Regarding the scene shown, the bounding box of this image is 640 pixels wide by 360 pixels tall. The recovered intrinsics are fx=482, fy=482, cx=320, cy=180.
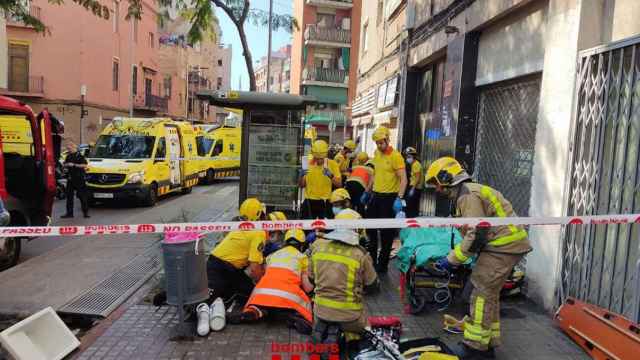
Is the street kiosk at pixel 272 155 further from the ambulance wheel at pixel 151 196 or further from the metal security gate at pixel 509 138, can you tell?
the ambulance wheel at pixel 151 196

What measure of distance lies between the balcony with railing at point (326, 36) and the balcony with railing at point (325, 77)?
6.88 feet

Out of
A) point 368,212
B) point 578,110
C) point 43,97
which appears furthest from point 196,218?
point 43,97

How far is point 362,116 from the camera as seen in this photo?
19.4 metres

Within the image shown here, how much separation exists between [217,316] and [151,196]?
9.14 m

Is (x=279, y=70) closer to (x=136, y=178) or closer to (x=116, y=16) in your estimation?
(x=116, y=16)

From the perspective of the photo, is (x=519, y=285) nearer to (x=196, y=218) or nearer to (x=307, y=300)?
(x=307, y=300)

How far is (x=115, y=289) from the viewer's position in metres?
5.93

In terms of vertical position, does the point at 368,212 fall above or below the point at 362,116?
below

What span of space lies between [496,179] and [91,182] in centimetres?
988

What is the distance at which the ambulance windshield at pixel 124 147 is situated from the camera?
13.2 m

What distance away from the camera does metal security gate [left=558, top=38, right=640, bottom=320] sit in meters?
4.38

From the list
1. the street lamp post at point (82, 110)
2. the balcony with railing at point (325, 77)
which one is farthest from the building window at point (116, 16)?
the balcony with railing at point (325, 77)

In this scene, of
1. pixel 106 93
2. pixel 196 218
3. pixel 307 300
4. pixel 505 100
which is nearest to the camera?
pixel 307 300

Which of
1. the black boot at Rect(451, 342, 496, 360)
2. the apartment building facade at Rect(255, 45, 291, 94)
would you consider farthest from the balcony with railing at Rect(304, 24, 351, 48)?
the black boot at Rect(451, 342, 496, 360)
